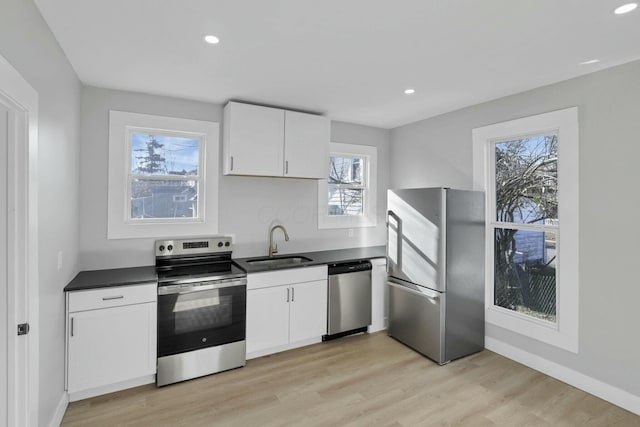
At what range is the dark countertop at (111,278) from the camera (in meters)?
2.46

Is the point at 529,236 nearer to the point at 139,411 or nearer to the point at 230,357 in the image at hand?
the point at 230,357

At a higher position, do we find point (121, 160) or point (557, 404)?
point (121, 160)

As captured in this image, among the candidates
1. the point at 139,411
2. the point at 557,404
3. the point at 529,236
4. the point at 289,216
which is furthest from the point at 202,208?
the point at 557,404

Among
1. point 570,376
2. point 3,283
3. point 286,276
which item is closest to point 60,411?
point 3,283

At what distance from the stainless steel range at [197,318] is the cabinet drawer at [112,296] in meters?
0.08

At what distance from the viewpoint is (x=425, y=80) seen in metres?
2.84

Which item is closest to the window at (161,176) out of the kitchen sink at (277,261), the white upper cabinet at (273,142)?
the white upper cabinet at (273,142)

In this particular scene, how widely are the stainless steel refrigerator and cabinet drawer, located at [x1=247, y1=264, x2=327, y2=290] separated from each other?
0.90m

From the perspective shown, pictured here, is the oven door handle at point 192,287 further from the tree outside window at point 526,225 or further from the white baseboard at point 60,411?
the tree outside window at point 526,225

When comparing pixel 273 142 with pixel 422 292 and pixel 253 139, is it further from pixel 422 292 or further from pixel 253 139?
pixel 422 292

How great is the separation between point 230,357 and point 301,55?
2.59 meters

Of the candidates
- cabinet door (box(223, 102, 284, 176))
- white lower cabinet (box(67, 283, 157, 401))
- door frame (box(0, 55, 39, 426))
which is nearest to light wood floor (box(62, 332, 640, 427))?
white lower cabinet (box(67, 283, 157, 401))

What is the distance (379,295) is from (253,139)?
7.42 feet

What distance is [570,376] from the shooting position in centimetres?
275
